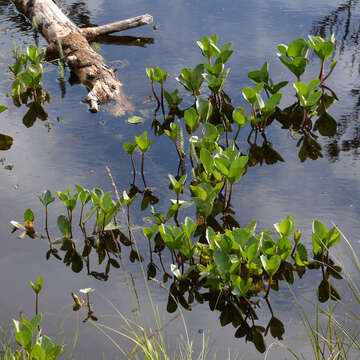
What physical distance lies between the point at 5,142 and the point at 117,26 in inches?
80.1

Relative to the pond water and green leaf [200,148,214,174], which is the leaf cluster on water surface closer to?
the pond water

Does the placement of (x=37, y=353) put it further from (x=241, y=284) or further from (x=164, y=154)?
(x=164, y=154)

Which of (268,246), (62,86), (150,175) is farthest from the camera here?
(62,86)

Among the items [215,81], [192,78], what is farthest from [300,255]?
[192,78]

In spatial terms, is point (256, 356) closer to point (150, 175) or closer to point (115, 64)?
point (150, 175)

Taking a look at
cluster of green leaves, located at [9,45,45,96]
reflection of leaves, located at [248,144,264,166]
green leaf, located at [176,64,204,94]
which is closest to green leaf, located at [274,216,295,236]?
reflection of leaves, located at [248,144,264,166]

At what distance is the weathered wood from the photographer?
520cm

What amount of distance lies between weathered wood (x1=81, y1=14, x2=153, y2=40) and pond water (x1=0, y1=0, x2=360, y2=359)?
17 cm

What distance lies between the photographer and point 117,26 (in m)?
5.27

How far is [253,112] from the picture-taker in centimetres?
383

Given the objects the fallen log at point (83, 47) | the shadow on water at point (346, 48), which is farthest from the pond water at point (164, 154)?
the fallen log at point (83, 47)

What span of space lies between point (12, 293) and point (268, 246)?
1.16 metres

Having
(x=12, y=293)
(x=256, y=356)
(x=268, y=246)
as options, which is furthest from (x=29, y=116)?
(x=256, y=356)

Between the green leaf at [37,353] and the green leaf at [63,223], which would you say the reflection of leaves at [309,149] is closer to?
the green leaf at [63,223]
